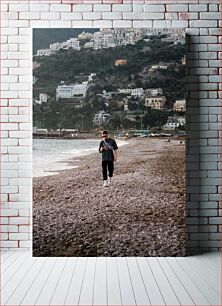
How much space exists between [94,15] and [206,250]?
234 cm

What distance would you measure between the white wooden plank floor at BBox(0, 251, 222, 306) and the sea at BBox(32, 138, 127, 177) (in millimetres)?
766

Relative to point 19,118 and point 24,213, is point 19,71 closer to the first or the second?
point 19,118

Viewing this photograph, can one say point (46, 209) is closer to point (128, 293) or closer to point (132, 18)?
point (128, 293)

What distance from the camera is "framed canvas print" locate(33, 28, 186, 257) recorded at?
5273 mm

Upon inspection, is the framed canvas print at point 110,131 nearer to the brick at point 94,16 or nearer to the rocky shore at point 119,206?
the rocky shore at point 119,206

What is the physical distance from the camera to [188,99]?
5.38 m

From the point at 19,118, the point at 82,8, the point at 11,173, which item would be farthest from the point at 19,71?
the point at 11,173

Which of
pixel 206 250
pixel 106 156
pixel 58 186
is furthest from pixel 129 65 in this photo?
pixel 206 250

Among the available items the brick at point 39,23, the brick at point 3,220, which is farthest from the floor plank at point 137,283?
the brick at point 39,23

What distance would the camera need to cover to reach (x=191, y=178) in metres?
5.38

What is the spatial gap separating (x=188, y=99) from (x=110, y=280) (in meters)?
1.86

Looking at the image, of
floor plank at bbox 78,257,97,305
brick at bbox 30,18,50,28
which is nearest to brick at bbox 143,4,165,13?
brick at bbox 30,18,50,28

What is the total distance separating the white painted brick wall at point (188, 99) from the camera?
17.6 ft

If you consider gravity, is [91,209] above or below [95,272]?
above
